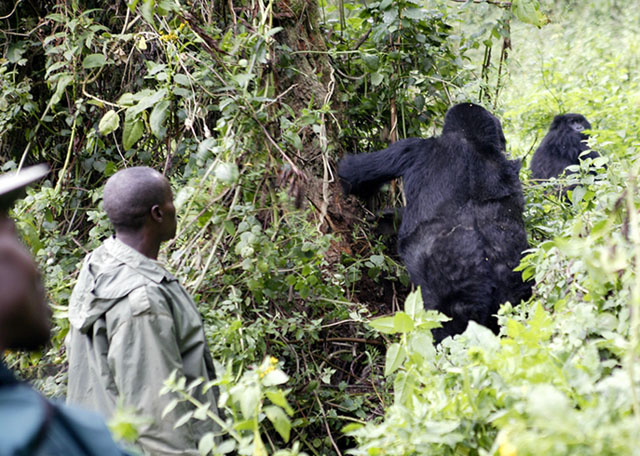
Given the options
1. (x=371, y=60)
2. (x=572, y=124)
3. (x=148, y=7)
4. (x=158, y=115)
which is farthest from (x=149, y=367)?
(x=572, y=124)

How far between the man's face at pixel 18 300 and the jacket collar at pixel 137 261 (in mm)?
966

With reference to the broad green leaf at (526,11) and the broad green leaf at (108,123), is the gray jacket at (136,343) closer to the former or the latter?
the broad green leaf at (108,123)

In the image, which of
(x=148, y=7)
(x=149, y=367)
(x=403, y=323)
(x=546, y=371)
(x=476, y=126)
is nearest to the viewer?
(x=546, y=371)

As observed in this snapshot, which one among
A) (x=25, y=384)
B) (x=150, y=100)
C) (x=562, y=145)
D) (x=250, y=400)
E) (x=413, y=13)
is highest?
(x=413, y=13)

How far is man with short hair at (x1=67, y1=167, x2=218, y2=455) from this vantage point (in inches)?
79.0

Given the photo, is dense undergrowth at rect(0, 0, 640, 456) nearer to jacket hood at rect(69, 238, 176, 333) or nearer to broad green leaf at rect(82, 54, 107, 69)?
broad green leaf at rect(82, 54, 107, 69)

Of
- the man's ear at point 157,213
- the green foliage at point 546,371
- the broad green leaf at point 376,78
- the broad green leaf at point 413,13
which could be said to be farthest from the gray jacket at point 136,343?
the broad green leaf at point 413,13

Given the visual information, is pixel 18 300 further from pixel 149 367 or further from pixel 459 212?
pixel 459 212

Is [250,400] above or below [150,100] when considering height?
below

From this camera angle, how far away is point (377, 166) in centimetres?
362

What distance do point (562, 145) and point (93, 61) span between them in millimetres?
4815

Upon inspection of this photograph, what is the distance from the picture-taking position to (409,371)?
175cm

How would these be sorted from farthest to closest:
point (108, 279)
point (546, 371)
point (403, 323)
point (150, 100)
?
1. point (150, 100)
2. point (108, 279)
3. point (403, 323)
4. point (546, 371)

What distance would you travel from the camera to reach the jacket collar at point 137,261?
2.14 metres
